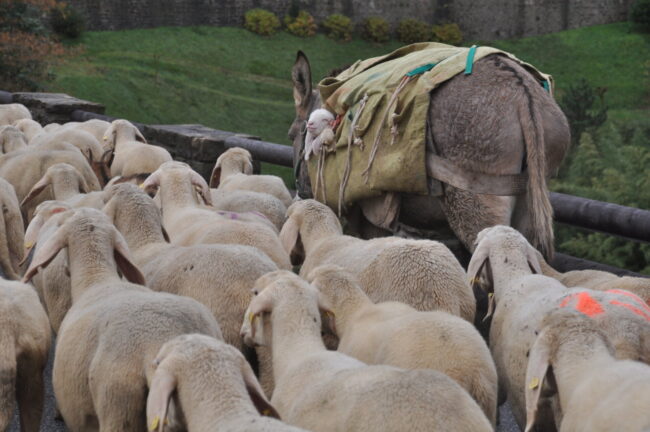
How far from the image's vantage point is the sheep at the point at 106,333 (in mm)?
3975

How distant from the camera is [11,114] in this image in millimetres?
12594

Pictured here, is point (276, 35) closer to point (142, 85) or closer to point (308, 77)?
point (142, 85)

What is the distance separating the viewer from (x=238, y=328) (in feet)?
16.4

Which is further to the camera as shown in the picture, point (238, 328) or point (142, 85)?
point (142, 85)

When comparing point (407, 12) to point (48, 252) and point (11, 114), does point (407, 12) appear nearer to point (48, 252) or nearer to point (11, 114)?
point (11, 114)

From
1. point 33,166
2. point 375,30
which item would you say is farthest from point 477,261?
point 375,30

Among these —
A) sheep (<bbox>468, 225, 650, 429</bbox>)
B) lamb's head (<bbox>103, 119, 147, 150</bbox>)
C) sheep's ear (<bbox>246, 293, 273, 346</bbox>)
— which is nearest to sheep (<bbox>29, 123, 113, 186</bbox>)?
lamb's head (<bbox>103, 119, 147, 150</bbox>)

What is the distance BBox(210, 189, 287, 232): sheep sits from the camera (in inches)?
298

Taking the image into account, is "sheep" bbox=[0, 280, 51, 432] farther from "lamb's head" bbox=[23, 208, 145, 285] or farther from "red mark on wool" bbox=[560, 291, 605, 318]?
"red mark on wool" bbox=[560, 291, 605, 318]

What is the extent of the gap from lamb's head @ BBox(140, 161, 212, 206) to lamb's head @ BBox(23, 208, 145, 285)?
177cm

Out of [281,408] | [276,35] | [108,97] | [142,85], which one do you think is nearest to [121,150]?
[281,408]

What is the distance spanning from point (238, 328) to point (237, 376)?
1394mm

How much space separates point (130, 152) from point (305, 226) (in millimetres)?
3526

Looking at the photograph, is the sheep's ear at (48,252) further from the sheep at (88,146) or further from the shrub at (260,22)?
the shrub at (260,22)
